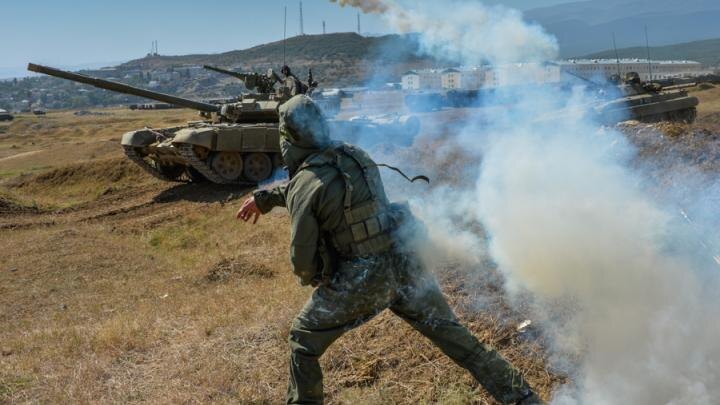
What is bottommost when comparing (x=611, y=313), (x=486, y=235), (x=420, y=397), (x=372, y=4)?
(x=420, y=397)

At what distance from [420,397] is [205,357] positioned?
6.35ft

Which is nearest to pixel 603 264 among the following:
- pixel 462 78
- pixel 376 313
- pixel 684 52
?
pixel 376 313

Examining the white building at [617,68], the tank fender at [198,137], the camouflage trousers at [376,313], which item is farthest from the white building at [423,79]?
the camouflage trousers at [376,313]

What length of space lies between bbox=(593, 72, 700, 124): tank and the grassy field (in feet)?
27.3

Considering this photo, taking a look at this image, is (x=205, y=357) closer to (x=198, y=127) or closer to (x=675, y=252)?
(x=675, y=252)

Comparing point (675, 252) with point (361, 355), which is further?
point (675, 252)

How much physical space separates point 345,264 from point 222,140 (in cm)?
1308

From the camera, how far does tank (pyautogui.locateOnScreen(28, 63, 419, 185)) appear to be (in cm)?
1628

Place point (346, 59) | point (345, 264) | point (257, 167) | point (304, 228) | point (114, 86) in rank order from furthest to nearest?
point (346, 59)
point (257, 167)
point (114, 86)
point (345, 264)
point (304, 228)

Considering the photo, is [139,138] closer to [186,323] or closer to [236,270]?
[236,270]

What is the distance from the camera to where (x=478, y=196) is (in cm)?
784

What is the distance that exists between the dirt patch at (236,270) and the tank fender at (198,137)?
7109 millimetres

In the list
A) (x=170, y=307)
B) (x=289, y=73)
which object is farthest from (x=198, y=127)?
(x=170, y=307)

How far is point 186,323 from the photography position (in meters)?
6.68
